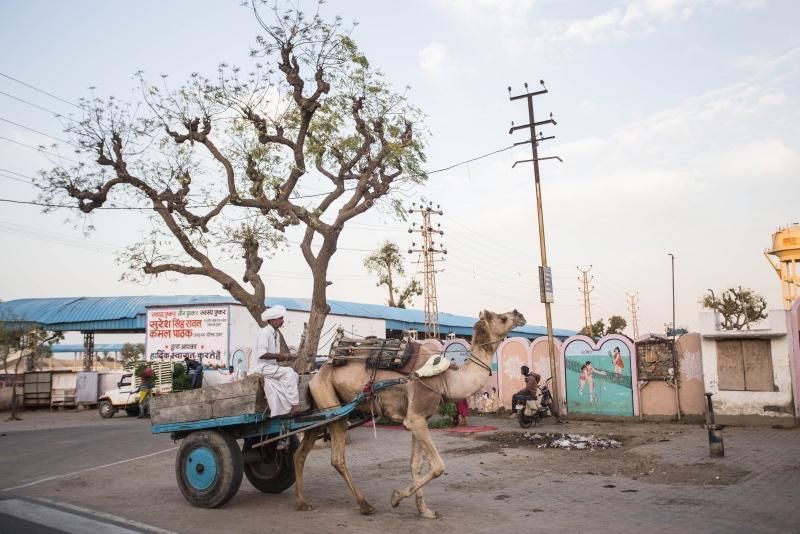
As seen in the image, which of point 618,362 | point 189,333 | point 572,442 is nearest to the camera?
point 572,442

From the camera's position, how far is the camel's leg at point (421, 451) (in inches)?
301

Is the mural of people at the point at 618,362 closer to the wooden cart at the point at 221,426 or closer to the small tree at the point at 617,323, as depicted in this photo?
the wooden cart at the point at 221,426

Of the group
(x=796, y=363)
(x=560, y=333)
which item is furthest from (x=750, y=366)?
(x=560, y=333)

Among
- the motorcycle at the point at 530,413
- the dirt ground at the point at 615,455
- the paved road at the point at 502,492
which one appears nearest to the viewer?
the paved road at the point at 502,492

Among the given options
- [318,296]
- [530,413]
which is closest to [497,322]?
[318,296]

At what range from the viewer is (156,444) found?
56.5 ft

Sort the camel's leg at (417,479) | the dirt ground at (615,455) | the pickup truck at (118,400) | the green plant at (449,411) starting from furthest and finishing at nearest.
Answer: the pickup truck at (118,400) < the green plant at (449,411) < the dirt ground at (615,455) < the camel's leg at (417,479)

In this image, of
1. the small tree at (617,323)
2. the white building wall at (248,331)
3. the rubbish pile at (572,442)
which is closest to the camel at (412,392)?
the rubbish pile at (572,442)

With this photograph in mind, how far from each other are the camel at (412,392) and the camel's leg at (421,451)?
0.5 inches

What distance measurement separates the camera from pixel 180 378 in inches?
1070

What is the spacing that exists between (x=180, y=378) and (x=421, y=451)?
2123 centimetres

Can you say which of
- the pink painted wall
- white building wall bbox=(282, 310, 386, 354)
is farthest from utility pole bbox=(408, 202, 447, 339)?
the pink painted wall

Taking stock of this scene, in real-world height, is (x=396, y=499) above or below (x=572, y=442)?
above

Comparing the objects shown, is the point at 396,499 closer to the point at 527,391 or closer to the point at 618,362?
the point at 527,391
